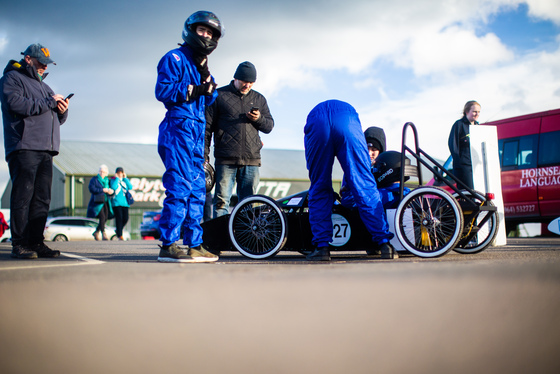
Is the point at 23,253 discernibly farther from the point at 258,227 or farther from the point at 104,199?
the point at 104,199

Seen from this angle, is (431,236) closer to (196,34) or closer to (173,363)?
(196,34)

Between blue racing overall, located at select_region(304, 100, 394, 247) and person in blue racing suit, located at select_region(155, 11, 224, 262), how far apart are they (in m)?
0.93

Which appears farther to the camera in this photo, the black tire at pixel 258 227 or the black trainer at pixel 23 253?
the black trainer at pixel 23 253

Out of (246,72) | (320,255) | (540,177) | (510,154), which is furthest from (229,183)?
(510,154)

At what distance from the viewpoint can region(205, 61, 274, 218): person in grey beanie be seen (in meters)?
6.11

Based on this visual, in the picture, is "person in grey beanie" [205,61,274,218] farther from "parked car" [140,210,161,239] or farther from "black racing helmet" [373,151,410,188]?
"parked car" [140,210,161,239]

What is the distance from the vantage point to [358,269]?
3.47 m

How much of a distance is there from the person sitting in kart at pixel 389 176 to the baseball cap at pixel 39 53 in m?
3.46

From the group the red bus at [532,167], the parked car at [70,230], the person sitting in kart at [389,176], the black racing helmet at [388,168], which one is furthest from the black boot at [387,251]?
the parked car at [70,230]

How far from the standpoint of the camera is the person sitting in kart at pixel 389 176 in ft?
17.2

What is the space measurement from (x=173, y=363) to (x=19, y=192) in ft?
14.9

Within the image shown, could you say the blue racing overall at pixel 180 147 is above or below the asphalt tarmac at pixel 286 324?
above

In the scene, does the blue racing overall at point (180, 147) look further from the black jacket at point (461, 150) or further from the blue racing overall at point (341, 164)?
the black jacket at point (461, 150)

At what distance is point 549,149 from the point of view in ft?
39.6
